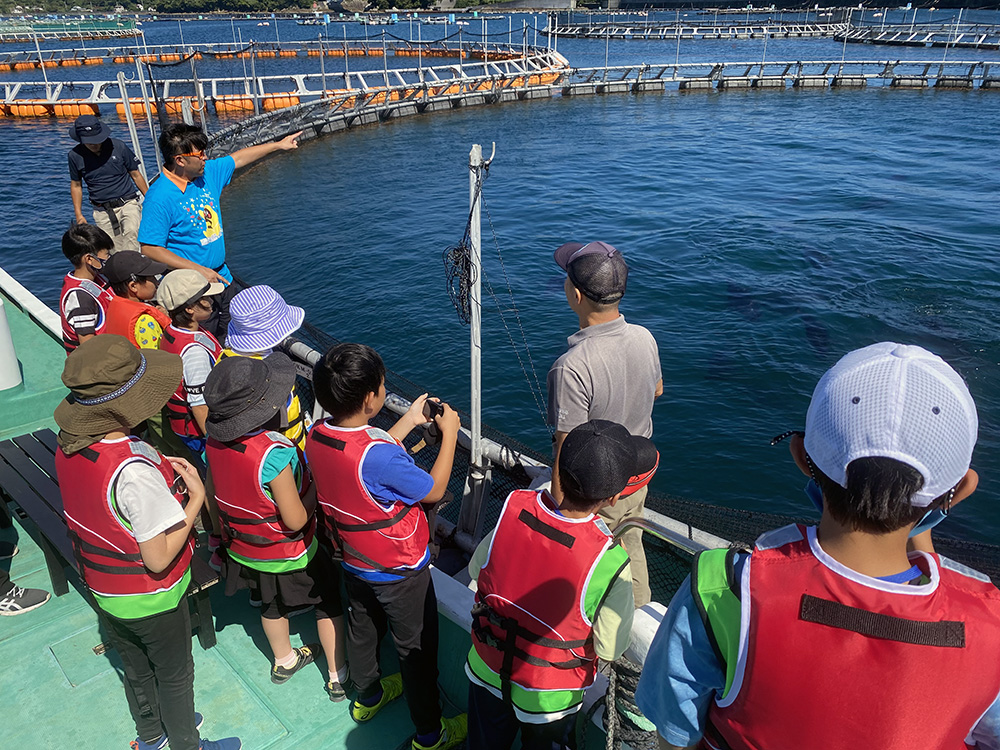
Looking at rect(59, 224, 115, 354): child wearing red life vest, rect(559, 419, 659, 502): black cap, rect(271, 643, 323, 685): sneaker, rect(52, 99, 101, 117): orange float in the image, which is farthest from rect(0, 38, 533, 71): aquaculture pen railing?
rect(559, 419, 659, 502): black cap

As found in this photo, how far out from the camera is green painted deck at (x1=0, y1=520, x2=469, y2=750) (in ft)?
10.5

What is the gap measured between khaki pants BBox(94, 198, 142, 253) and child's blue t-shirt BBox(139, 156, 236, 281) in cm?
379

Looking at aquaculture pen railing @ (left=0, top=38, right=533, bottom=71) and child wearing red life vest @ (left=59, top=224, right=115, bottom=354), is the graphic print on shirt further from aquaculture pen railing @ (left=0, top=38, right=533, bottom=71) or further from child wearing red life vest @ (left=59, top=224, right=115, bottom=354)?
aquaculture pen railing @ (left=0, top=38, right=533, bottom=71)

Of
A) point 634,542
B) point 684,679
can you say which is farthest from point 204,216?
point 684,679

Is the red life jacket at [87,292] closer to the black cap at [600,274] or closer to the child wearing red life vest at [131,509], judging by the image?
the child wearing red life vest at [131,509]

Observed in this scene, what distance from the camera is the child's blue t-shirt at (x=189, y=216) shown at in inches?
189

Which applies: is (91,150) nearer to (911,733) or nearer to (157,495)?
(157,495)

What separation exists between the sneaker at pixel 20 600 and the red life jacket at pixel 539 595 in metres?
3.10

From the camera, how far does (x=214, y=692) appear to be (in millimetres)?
3416

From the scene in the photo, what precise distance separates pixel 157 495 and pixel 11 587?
2357 millimetres

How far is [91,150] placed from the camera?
309 inches

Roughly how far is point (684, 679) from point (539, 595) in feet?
2.56

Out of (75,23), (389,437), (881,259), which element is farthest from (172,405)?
(75,23)

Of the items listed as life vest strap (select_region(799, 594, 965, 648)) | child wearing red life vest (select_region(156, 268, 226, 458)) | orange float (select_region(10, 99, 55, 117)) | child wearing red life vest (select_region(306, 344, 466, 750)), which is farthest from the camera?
orange float (select_region(10, 99, 55, 117))
